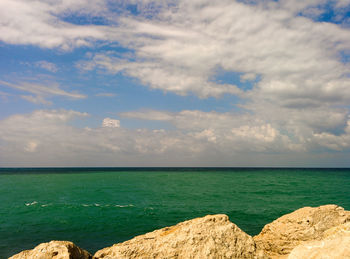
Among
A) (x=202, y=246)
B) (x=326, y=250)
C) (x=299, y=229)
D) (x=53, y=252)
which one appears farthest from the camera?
(x=299, y=229)

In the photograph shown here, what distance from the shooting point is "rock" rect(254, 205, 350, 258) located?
895cm

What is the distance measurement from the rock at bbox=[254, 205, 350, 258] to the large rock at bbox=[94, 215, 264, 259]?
2.45 metres

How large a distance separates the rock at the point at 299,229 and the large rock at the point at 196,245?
2.45 m

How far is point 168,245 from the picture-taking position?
6.83m

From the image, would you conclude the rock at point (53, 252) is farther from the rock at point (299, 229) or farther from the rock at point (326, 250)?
the rock at point (299, 229)

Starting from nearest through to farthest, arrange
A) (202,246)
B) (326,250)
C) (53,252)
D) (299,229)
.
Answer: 1. (326,250)
2. (53,252)
3. (202,246)
4. (299,229)

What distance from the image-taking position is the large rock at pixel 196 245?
6.69 meters

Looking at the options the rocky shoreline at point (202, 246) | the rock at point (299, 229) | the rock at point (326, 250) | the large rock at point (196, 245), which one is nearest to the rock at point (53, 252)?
the rocky shoreline at point (202, 246)

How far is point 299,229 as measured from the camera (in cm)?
911

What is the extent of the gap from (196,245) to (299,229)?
4.65 m

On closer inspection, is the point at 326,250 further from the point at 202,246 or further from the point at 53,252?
the point at 53,252

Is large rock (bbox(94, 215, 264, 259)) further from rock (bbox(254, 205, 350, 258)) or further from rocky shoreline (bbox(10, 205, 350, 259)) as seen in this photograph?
rock (bbox(254, 205, 350, 258))

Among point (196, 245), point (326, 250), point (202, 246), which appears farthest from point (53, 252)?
point (326, 250)

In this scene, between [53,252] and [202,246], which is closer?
[53,252]
